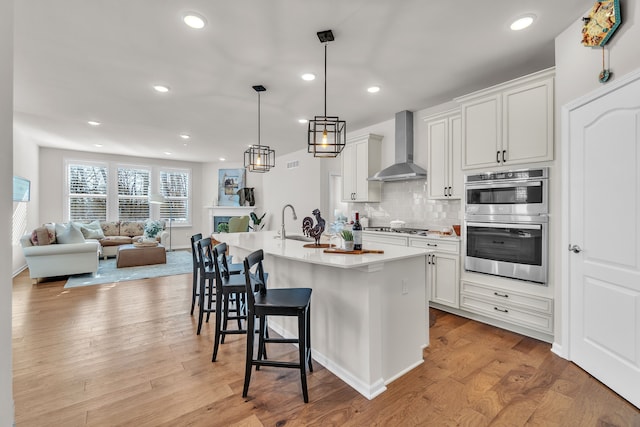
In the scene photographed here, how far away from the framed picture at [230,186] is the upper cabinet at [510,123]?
716 centimetres

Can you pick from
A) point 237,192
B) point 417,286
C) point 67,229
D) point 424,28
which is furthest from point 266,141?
point 417,286

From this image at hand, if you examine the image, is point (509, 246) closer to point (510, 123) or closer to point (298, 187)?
point (510, 123)

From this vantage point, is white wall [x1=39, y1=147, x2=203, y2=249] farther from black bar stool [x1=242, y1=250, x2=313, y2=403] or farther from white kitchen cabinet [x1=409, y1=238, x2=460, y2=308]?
white kitchen cabinet [x1=409, y1=238, x2=460, y2=308]

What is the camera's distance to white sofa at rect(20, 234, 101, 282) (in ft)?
15.3

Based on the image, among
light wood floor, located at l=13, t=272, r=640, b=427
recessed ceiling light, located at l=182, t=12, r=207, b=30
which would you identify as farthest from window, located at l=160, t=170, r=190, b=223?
recessed ceiling light, located at l=182, t=12, r=207, b=30

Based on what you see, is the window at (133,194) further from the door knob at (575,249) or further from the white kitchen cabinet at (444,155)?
the door knob at (575,249)

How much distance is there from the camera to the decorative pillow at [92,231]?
6.84 metres

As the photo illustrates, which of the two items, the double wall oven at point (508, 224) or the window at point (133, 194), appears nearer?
the double wall oven at point (508, 224)

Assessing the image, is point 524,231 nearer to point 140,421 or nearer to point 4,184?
point 140,421

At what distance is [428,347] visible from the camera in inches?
104

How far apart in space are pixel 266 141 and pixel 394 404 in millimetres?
5694

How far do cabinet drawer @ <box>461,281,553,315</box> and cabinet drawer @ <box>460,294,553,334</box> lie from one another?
4 centimetres

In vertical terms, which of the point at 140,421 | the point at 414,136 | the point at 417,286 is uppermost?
the point at 414,136

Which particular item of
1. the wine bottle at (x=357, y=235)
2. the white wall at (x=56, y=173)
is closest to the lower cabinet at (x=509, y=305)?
the wine bottle at (x=357, y=235)
